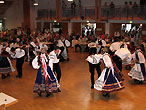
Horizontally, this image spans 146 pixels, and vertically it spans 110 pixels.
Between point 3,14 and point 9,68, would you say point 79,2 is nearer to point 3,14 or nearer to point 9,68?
point 3,14

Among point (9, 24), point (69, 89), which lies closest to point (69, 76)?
point (69, 89)

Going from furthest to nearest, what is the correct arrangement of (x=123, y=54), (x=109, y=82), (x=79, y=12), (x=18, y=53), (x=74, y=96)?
(x=79, y=12) → (x=18, y=53) → (x=123, y=54) → (x=74, y=96) → (x=109, y=82)

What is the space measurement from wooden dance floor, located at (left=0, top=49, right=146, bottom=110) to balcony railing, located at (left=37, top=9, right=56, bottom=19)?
12263 mm

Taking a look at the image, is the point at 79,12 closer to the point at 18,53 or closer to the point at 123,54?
the point at 18,53

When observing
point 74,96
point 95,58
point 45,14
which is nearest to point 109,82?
point 95,58

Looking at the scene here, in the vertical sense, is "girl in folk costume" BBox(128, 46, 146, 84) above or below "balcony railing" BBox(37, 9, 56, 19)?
below

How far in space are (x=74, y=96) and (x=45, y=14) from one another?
49.7ft

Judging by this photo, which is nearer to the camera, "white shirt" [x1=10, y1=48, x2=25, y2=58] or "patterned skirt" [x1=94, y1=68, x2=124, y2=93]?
"patterned skirt" [x1=94, y1=68, x2=124, y2=93]

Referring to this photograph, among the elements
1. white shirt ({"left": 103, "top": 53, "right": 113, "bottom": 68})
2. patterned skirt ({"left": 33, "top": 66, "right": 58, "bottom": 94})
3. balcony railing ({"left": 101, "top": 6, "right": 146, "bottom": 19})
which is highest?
balcony railing ({"left": 101, "top": 6, "right": 146, "bottom": 19})

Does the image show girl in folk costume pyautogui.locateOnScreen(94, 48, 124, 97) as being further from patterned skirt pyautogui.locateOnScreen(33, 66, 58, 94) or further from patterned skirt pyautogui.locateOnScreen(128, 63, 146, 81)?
patterned skirt pyautogui.locateOnScreen(128, 63, 146, 81)

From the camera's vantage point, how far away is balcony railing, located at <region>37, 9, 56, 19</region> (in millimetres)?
18972

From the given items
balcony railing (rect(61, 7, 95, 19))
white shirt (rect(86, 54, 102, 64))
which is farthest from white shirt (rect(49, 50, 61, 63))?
balcony railing (rect(61, 7, 95, 19))

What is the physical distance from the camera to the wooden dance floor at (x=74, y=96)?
5.06 m

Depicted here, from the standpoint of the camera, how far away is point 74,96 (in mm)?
5727
